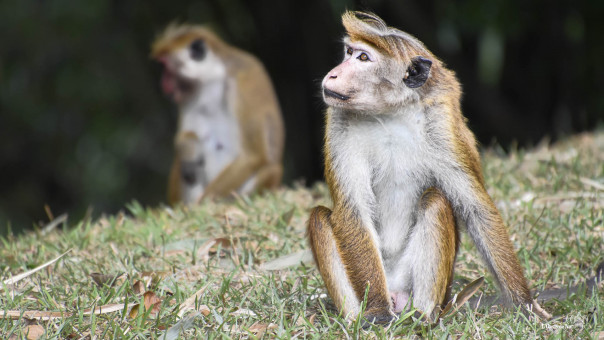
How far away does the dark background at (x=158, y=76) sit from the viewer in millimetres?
10109

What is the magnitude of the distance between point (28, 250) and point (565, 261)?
299 cm

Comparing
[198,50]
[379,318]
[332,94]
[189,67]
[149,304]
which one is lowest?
[379,318]

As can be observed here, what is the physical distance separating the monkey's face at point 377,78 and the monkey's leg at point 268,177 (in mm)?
4535

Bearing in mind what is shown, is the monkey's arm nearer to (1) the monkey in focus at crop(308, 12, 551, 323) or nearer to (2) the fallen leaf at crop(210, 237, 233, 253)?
(1) the monkey in focus at crop(308, 12, 551, 323)

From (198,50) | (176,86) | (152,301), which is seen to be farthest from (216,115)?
(152,301)

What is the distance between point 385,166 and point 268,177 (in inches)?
179

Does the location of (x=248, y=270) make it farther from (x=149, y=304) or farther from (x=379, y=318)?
(x=379, y=318)

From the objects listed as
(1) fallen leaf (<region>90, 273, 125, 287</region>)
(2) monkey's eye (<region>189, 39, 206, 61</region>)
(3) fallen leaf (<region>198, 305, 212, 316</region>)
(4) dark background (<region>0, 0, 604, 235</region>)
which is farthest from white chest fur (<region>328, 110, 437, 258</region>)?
(4) dark background (<region>0, 0, 604, 235</region>)

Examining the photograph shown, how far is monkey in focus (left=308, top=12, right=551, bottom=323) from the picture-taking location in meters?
3.28

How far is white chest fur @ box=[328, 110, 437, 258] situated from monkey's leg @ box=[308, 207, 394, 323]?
0.29 feet

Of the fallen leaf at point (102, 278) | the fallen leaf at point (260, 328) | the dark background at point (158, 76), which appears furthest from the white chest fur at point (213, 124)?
the fallen leaf at point (260, 328)

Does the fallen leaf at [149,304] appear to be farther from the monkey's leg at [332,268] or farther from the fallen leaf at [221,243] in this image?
the fallen leaf at [221,243]

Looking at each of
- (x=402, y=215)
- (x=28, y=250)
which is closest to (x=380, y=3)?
(x=28, y=250)

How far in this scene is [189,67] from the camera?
8164 mm
